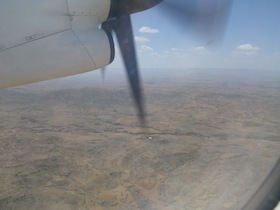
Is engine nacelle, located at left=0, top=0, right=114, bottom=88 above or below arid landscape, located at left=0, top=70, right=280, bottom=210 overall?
above

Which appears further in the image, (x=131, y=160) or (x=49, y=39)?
(x=131, y=160)

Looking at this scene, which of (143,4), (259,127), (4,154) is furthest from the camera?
(259,127)

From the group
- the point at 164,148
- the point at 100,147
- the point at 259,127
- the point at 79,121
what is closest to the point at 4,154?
the point at 100,147

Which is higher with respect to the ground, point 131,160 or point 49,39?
point 49,39

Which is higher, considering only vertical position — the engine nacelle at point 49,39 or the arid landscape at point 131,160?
the engine nacelle at point 49,39

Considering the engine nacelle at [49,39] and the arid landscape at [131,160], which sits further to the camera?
the arid landscape at [131,160]

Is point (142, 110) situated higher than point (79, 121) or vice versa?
point (142, 110)

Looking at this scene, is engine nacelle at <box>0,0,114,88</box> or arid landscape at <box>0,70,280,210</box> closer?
engine nacelle at <box>0,0,114,88</box>

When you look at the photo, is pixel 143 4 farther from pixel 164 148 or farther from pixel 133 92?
pixel 164 148
